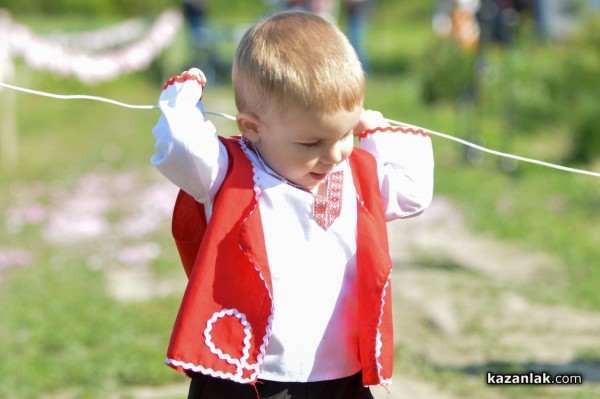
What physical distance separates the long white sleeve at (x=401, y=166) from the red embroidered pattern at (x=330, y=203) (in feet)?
0.49

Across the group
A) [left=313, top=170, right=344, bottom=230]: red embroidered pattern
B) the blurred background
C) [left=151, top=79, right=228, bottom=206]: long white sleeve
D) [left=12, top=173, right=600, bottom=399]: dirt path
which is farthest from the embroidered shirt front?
[left=12, top=173, right=600, bottom=399]: dirt path

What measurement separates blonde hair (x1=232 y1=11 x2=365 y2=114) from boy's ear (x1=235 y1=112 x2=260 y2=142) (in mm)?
18

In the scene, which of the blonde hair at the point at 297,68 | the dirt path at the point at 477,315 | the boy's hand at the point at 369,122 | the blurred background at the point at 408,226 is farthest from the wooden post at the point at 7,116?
the blonde hair at the point at 297,68

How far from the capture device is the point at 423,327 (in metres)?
5.09

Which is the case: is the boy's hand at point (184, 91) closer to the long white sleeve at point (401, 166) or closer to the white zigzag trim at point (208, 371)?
the long white sleeve at point (401, 166)

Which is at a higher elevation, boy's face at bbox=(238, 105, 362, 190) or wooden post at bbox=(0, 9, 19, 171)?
wooden post at bbox=(0, 9, 19, 171)

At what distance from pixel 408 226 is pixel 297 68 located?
5373 millimetres

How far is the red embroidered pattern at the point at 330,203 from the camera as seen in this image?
92.6 inches

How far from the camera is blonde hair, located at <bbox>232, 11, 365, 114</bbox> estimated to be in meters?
2.19

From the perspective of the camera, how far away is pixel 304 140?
2256mm

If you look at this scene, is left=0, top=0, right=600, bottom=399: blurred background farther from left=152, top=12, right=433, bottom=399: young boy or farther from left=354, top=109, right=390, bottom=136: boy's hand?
left=152, top=12, right=433, bottom=399: young boy

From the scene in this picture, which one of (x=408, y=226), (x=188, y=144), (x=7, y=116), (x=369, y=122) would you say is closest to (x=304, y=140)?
(x=188, y=144)

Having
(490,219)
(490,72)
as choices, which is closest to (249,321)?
(490,219)

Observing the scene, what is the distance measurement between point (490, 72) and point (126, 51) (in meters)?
6.07
